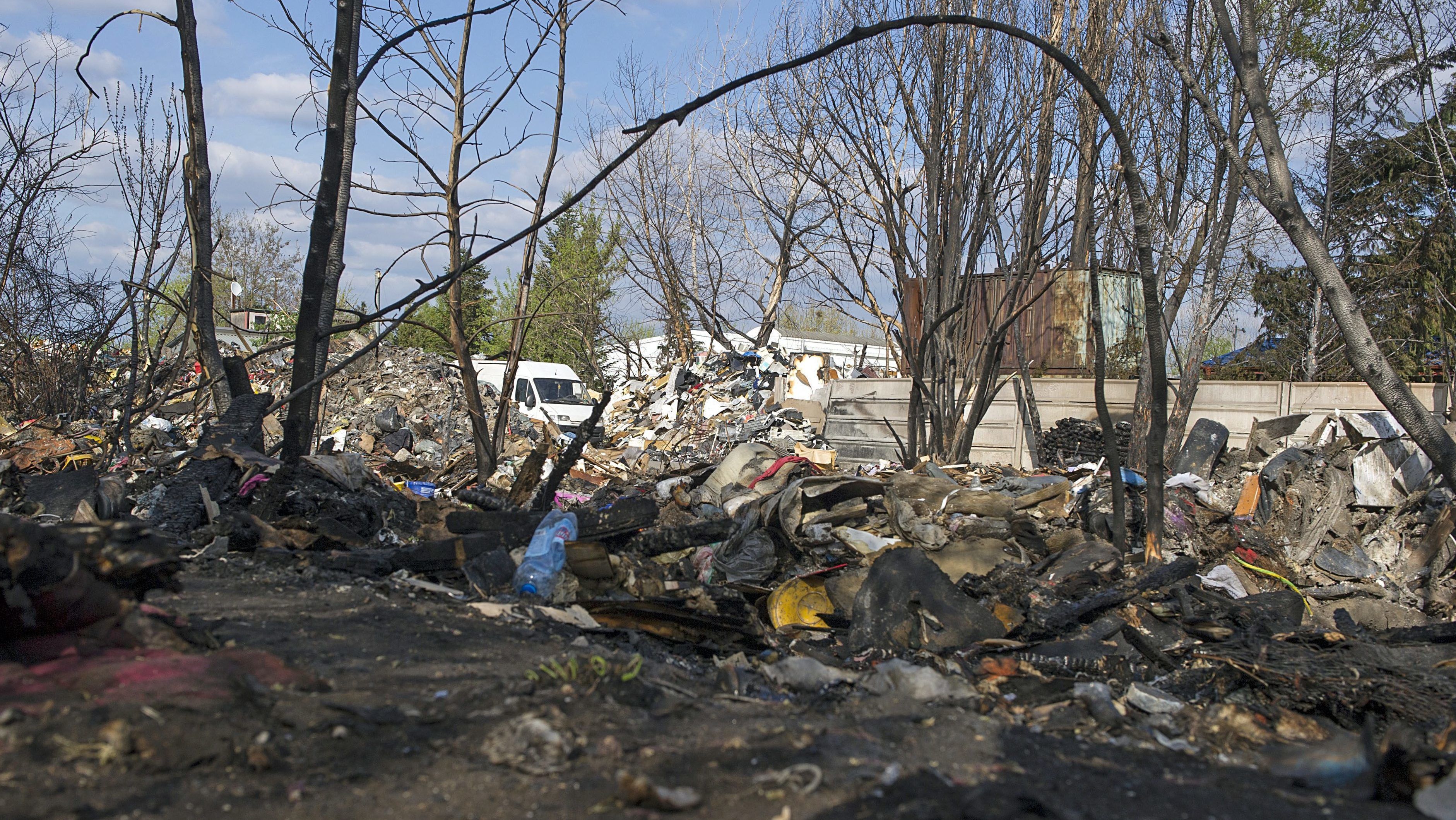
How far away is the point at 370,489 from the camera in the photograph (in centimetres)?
617

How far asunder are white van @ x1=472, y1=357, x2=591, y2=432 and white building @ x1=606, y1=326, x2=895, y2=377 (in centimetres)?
201

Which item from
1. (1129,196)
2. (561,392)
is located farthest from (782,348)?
(1129,196)

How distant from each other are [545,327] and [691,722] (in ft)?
78.0

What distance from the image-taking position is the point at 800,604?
514 centimetres

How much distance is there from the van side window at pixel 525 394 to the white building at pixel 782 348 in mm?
2932

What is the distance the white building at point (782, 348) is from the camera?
21.8 metres

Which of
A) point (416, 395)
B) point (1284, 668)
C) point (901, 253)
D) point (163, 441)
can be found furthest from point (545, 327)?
point (1284, 668)

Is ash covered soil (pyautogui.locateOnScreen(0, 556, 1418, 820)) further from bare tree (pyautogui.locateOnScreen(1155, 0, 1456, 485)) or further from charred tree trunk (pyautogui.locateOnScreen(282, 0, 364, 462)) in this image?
bare tree (pyautogui.locateOnScreen(1155, 0, 1456, 485))

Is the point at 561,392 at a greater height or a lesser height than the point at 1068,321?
lesser

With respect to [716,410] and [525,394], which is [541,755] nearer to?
[716,410]

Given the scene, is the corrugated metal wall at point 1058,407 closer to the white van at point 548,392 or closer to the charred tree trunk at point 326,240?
the white van at point 548,392

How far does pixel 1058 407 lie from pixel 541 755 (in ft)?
32.2

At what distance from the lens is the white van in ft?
55.5

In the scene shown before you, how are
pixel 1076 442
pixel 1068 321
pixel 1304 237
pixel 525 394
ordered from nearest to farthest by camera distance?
1. pixel 1304 237
2. pixel 1076 442
3. pixel 1068 321
4. pixel 525 394
